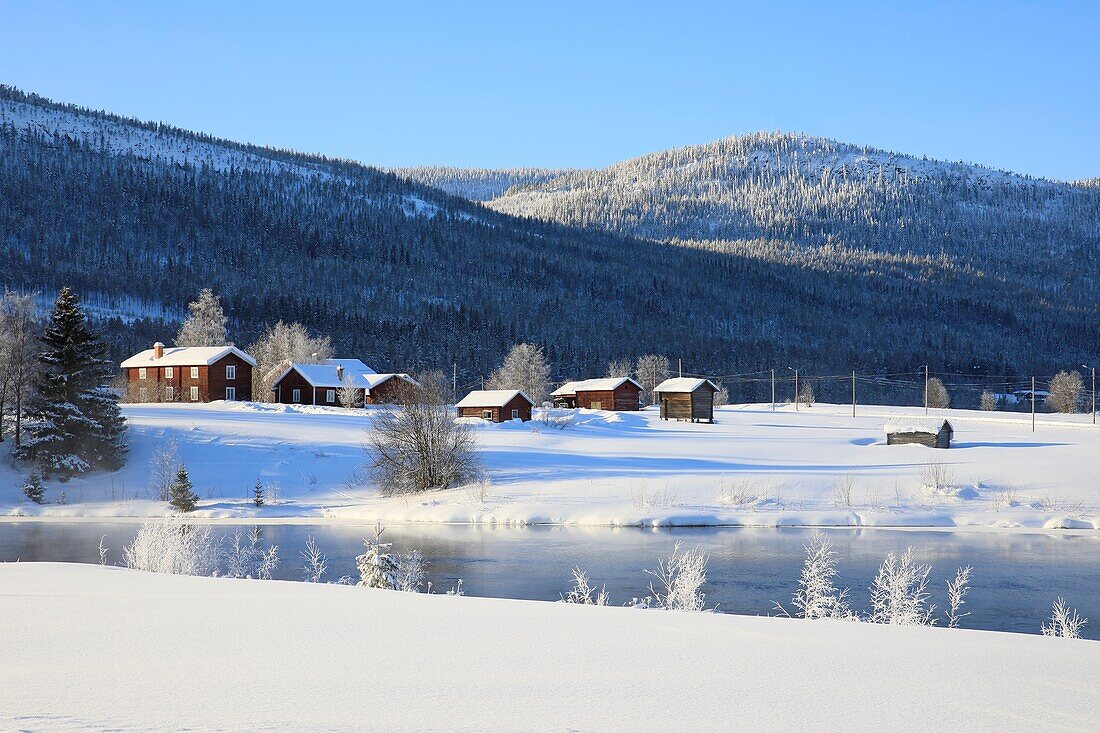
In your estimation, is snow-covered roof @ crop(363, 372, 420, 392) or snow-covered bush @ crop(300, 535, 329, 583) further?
snow-covered roof @ crop(363, 372, 420, 392)

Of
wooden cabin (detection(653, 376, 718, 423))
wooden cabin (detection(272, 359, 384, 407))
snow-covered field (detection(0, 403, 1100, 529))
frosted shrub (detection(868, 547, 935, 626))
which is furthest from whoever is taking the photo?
wooden cabin (detection(272, 359, 384, 407))

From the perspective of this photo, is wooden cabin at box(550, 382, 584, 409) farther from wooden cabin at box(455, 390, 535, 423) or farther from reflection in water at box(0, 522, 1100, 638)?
reflection in water at box(0, 522, 1100, 638)

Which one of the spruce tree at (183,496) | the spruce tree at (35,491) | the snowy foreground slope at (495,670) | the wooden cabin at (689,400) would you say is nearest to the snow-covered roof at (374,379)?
the wooden cabin at (689,400)

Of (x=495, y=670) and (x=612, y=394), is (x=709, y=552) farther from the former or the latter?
(x=612, y=394)

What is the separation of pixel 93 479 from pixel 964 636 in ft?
144

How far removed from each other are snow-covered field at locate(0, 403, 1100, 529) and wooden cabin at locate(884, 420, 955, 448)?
6.45 feet

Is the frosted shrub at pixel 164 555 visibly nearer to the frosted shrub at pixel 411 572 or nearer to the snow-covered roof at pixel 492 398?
the frosted shrub at pixel 411 572

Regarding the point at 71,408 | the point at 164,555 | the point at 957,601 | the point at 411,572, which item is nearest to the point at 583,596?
the point at 411,572

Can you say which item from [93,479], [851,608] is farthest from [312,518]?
[851,608]

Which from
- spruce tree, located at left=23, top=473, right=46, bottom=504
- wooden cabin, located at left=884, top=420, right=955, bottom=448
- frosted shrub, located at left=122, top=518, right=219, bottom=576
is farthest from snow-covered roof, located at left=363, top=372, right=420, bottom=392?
frosted shrub, located at left=122, top=518, right=219, bottom=576

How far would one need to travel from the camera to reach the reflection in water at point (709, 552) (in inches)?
798

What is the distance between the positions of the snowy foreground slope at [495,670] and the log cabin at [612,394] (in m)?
80.6

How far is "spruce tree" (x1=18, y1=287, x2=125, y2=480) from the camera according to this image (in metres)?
45.6

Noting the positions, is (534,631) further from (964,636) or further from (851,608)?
(851,608)
